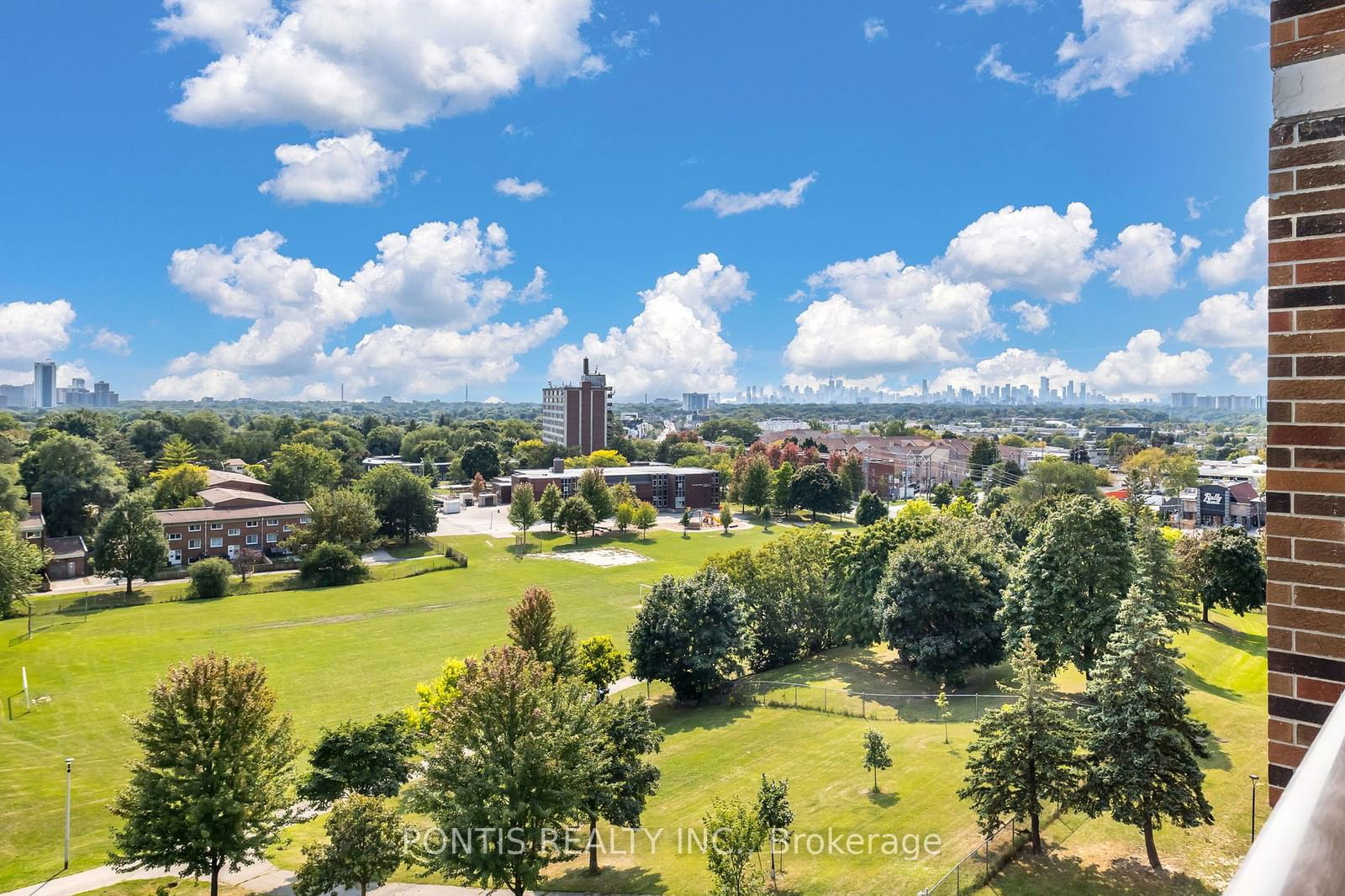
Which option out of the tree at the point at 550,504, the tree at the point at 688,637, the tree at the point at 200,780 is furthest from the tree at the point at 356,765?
the tree at the point at 550,504

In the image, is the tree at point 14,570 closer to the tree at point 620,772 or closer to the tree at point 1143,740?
the tree at point 620,772

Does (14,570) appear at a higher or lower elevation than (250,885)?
higher

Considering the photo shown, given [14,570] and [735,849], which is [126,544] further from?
[735,849]

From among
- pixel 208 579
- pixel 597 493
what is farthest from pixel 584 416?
pixel 208 579

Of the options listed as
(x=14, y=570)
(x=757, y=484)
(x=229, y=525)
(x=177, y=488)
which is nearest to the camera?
(x=14, y=570)

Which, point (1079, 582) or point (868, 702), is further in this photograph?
point (868, 702)
